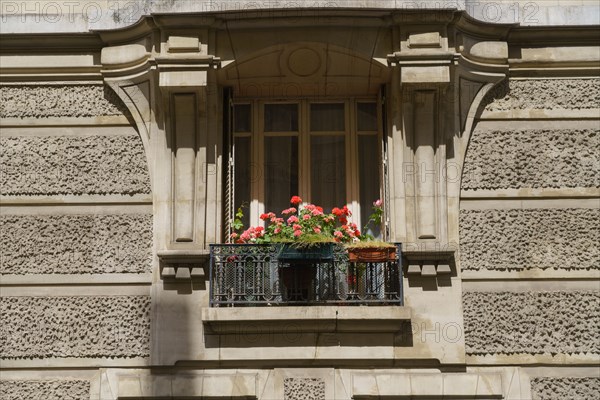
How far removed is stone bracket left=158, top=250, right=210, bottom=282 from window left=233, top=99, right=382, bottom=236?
1.01m

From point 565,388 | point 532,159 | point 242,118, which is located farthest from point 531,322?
point 242,118

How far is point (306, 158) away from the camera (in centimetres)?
1169

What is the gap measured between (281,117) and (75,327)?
11.4 ft

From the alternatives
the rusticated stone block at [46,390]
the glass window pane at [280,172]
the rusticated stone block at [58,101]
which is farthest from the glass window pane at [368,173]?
the rusticated stone block at [46,390]

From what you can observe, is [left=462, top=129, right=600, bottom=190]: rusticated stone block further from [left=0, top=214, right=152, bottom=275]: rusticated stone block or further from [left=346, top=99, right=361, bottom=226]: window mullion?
[left=0, top=214, right=152, bottom=275]: rusticated stone block

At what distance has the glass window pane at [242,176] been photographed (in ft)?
38.3

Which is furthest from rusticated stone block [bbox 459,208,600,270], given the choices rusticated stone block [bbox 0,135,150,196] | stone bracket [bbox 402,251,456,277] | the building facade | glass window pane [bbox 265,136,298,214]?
rusticated stone block [bbox 0,135,150,196]

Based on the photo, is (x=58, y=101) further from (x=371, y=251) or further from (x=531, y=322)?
(x=531, y=322)

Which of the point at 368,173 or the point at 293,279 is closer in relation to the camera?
the point at 293,279

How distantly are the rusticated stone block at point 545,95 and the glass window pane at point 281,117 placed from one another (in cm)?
229

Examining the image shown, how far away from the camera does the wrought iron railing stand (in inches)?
420

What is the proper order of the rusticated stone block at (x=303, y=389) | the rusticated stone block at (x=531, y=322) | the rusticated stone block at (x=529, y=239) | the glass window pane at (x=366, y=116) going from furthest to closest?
1. the glass window pane at (x=366, y=116)
2. the rusticated stone block at (x=529, y=239)
3. the rusticated stone block at (x=531, y=322)
4. the rusticated stone block at (x=303, y=389)

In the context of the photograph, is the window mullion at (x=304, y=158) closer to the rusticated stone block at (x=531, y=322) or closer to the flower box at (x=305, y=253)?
the flower box at (x=305, y=253)

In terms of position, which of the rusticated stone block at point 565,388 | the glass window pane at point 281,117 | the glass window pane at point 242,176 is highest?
the glass window pane at point 281,117
